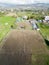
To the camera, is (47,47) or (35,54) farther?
(47,47)

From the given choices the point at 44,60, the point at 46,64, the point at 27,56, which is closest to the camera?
the point at 46,64

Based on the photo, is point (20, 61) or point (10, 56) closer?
point (20, 61)

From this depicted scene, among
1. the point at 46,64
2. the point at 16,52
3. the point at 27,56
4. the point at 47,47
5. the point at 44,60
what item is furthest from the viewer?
the point at 47,47

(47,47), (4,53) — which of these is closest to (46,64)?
(4,53)

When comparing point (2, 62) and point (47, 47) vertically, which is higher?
point (2, 62)

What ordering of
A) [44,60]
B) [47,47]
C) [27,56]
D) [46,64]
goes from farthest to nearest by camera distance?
1. [47,47]
2. [27,56]
3. [44,60]
4. [46,64]

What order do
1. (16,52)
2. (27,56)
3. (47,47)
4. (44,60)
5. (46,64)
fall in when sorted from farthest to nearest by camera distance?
(47,47)
(16,52)
(27,56)
(44,60)
(46,64)

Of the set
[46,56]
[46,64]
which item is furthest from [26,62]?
[46,56]

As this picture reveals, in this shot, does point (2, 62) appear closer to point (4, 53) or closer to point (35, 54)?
point (4, 53)

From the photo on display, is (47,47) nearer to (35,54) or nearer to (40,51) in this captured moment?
(40,51)
